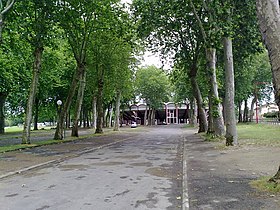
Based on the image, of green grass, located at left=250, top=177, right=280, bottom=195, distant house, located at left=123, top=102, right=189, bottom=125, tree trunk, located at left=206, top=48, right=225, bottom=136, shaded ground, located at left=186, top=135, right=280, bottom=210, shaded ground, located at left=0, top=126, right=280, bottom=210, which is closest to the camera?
shaded ground, located at left=186, top=135, right=280, bottom=210

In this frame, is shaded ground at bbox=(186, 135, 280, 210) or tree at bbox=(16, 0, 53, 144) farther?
tree at bbox=(16, 0, 53, 144)

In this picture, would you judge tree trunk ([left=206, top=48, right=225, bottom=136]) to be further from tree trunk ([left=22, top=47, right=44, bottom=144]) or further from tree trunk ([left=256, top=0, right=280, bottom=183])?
tree trunk ([left=256, top=0, right=280, bottom=183])

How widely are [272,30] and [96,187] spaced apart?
227 inches

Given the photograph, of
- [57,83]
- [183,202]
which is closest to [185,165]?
[183,202]

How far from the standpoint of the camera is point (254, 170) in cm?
1041

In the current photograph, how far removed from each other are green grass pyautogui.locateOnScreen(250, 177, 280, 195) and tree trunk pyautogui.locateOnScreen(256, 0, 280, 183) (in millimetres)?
321

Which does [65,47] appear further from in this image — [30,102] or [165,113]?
[165,113]

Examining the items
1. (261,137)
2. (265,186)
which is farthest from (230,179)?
(261,137)

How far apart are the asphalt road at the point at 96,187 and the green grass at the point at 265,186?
6.06 ft

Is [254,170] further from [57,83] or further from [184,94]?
[184,94]

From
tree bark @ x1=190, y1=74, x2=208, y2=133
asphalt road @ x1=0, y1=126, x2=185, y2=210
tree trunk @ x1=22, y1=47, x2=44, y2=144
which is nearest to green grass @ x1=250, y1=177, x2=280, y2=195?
asphalt road @ x1=0, y1=126, x2=185, y2=210

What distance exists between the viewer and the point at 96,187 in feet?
28.2

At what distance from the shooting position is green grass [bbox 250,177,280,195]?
7.33 meters

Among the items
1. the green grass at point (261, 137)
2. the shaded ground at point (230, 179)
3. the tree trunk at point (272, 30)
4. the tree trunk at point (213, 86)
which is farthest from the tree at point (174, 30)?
the tree trunk at point (272, 30)
